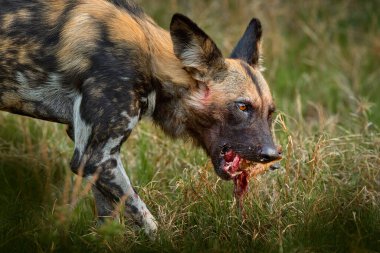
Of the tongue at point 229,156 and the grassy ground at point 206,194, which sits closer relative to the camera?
the grassy ground at point 206,194

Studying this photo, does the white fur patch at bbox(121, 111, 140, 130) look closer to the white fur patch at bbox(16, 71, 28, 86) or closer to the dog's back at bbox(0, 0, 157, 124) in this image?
the dog's back at bbox(0, 0, 157, 124)

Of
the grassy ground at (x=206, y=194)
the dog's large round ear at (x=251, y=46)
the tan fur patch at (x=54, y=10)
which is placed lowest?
the grassy ground at (x=206, y=194)

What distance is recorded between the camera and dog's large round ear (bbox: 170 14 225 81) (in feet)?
13.7

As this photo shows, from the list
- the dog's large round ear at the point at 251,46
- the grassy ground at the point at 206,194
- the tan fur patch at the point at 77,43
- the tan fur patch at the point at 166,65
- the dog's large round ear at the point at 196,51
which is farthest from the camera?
the dog's large round ear at the point at 251,46

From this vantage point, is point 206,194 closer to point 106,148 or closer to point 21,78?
point 106,148

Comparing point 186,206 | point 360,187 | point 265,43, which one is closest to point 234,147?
point 186,206

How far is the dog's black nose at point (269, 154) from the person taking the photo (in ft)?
13.5

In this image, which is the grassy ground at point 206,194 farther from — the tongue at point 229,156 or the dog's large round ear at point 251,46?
the dog's large round ear at point 251,46

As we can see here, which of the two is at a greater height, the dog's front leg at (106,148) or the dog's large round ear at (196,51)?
the dog's large round ear at (196,51)

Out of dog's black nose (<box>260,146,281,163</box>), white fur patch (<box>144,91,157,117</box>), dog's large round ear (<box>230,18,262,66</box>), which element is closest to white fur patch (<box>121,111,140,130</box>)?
white fur patch (<box>144,91,157,117</box>)

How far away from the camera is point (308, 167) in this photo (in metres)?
4.90

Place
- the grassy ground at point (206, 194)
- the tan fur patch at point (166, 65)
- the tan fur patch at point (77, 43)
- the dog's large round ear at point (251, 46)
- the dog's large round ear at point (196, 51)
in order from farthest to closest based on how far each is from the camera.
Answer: the dog's large round ear at point (251, 46) → the tan fur patch at point (166, 65) → the dog's large round ear at point (196, 51) → the tan fur patch at point (77, 43) → the grassy ground at point (206, 194)

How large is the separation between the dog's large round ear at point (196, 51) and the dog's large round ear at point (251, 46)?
374mm

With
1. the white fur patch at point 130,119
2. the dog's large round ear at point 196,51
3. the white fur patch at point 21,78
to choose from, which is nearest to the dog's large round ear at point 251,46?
the dog's large round ear at point 196,51
